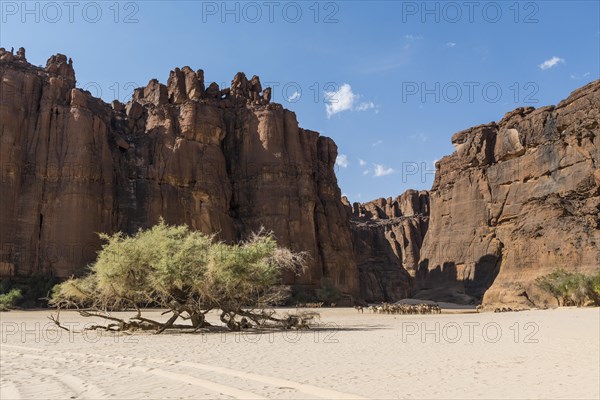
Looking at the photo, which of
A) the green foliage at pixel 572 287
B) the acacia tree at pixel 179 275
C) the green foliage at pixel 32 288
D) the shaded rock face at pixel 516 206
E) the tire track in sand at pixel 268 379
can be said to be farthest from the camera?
the green foliage at pixel 32 288

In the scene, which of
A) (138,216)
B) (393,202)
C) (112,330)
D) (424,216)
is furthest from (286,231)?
(393,202)

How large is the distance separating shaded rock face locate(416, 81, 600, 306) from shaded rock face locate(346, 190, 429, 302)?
22.6 metres

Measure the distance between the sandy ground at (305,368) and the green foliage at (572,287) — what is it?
24.4 meters

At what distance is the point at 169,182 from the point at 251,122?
16.6 m

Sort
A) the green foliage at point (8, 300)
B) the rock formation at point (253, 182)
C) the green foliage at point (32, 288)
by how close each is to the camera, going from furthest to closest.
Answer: the rock formation at point (253, 182) < the green foliage at point (32, 288) < the green foliage at point (8, 300)

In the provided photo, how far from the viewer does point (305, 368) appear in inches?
444

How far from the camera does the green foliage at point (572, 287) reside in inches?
1559

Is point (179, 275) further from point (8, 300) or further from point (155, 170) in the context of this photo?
point (155, 170)

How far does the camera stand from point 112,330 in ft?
75.9

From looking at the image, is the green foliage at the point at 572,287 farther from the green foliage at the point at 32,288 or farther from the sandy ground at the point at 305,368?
the green foliage at the point at 32,288

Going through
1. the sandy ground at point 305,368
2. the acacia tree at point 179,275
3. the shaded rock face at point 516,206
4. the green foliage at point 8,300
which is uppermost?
the shaded rock face at point 516,206

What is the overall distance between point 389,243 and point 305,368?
113736mm

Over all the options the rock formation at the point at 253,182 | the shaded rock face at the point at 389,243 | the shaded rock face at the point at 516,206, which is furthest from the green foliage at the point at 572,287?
the shaded rock face at the point at 389,243

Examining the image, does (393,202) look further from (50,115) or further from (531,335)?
(531,335)
